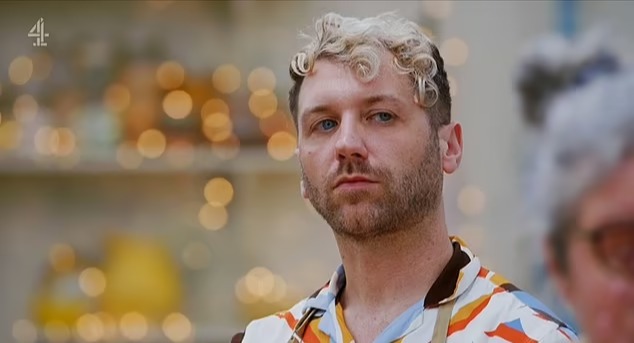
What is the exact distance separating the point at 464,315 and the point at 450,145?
0.22 meters

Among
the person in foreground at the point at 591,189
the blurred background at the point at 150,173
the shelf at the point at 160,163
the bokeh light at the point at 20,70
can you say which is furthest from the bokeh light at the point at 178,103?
the person in foreground at the point at 591,189

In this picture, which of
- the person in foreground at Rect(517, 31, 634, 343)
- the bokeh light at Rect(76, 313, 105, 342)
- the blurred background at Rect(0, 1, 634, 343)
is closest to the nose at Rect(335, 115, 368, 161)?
the person in foreground at Rect(517, 31, 634, 343)

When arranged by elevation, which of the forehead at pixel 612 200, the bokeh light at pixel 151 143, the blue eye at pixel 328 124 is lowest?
the forehead at pixel 612 200

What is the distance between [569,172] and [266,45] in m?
2.03

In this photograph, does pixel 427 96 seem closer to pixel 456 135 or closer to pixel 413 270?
pixel 456 135

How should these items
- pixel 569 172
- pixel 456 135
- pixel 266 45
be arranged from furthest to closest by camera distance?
1. pixel 266 45
2. pixel 456 135
3. pixel 569 172

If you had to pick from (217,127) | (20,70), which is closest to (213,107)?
(217,127)

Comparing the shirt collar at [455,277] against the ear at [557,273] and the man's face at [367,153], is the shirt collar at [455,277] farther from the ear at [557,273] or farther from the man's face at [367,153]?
the ear at [557,273]

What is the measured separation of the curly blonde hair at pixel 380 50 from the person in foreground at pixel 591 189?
591 mm

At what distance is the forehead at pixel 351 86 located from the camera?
1.25m

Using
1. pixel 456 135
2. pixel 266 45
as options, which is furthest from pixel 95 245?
pixel 456 135

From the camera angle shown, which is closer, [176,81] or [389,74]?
[389,74]

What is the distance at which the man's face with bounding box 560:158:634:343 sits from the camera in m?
0.62

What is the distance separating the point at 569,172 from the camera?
63 cm
